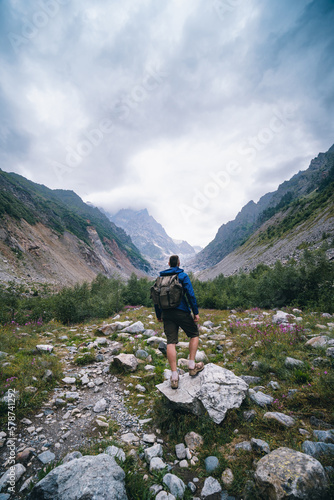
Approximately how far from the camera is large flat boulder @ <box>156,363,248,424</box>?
368cm

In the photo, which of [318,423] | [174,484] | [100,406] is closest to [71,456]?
[100,406]

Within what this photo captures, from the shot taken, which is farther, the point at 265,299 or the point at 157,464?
the point at 265,299

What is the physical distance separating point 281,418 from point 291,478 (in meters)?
1.26

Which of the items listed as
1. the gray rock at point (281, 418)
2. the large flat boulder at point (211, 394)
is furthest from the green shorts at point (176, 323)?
the gray rock at point (281, 418)

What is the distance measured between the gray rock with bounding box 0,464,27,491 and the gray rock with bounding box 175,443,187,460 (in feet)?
7.58

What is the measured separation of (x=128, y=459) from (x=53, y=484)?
3.90ft

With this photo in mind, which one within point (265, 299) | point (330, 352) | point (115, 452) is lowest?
point (265, 299)

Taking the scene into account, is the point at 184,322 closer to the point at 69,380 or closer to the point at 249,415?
the point at 249,415

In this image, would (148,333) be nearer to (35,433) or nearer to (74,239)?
(35,433)

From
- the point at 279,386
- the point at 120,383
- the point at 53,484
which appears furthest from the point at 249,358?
the point at 53,484

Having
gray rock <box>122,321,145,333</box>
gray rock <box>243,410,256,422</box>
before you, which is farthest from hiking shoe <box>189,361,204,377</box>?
gray rock <box>122,321,145,333</box>

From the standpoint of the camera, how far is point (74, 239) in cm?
8444

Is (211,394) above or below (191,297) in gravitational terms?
below

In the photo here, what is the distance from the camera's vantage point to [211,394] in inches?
150
